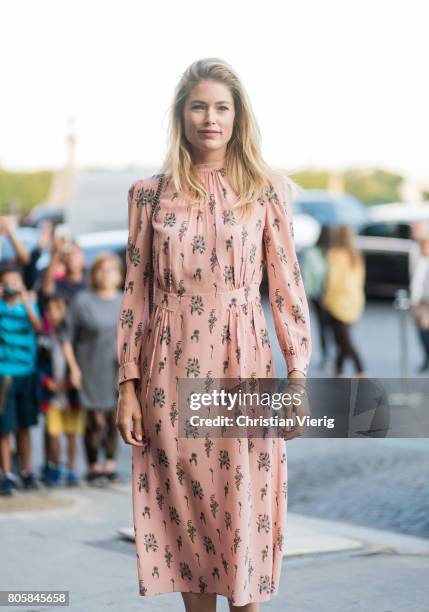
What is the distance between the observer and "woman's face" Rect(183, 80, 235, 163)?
4.11 metres

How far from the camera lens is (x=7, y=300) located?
8680mm

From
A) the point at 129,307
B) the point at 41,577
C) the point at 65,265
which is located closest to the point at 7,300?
the point at 65,265

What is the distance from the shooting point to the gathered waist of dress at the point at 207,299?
4082 millimetres

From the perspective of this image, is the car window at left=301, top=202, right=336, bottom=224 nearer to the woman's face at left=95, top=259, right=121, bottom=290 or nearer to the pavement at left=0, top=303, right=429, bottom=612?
the pavement at left=0, top=303, right=429, bottom=612

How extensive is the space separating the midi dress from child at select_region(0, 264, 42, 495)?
4.53 meters

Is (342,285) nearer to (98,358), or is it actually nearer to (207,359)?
(98,358)

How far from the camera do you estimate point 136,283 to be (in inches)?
165

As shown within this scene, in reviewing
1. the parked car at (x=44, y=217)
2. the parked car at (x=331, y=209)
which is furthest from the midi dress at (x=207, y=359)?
the parked car at (x=44, y=217)

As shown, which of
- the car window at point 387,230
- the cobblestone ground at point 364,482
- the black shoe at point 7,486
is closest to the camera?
the cobblestone ground at point 364,482

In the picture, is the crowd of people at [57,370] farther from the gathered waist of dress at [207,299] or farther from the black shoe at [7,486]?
the gathered waist of dress at [207,299]

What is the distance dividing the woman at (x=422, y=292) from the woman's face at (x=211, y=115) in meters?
10.1

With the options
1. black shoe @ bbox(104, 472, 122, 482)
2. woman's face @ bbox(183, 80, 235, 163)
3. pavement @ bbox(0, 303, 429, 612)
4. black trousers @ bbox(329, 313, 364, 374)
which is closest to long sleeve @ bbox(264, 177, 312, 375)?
woman's face @ bbox(183, 80, 235, 163)

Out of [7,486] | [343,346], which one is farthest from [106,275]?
[343,346]

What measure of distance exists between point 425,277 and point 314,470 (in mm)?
5018
